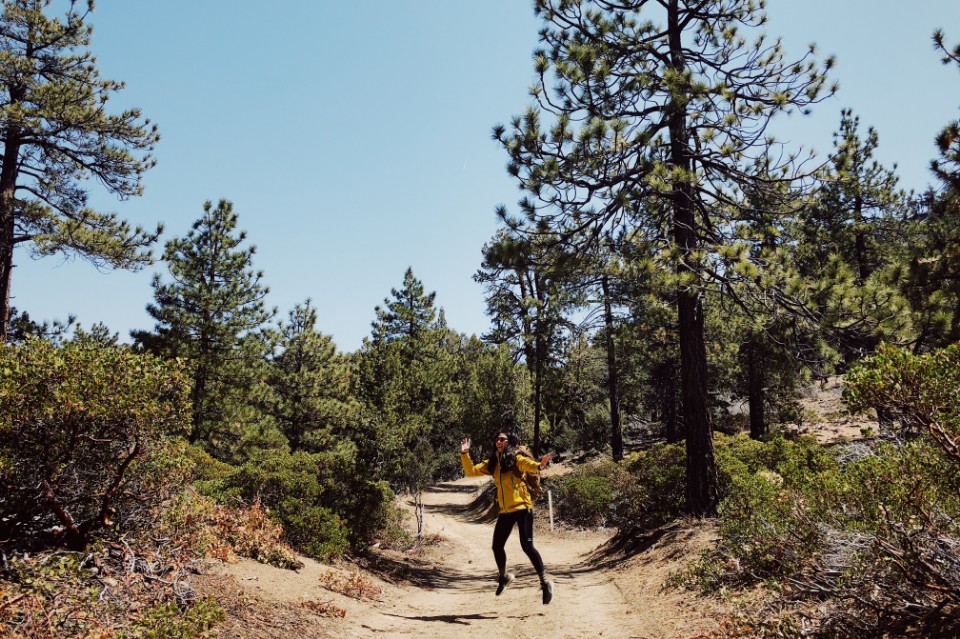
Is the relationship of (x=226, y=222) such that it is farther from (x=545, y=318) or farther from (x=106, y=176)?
(x=545, y=318)

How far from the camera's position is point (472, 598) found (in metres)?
8.29

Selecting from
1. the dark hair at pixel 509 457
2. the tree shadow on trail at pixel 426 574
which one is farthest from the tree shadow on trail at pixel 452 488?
the dark hair at pixel 509 457

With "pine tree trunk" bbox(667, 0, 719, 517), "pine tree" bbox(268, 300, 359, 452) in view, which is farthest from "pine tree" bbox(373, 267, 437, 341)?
"pine tree trunk" bbox(667, 0, 719, 517)

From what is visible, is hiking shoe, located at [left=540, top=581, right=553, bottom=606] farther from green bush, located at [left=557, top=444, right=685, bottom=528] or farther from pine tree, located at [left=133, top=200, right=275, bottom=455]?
pine tree, located at [left=133, top=200, right=275, bottom=455]

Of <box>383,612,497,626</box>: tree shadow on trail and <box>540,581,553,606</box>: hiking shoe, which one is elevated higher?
<box>540,581,553,606</box>: hiking shoe

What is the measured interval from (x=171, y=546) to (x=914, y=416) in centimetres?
608

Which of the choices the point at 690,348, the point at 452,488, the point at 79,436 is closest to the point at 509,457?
the point at 79,436

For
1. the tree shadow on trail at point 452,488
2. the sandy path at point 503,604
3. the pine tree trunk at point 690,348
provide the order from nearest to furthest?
the sandy path at point 503,604, the pine tree trunk at point 690,348, the tree shadow on trail at point 452,488

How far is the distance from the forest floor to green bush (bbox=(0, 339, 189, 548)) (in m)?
1.29

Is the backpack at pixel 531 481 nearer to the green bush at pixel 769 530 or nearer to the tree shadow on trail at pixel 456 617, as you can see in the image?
the tree shadow on trail at pixel 456 617

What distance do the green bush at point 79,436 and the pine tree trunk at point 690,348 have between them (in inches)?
303

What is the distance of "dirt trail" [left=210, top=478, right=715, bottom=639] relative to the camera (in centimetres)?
564

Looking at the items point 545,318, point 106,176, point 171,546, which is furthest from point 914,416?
point 106,176

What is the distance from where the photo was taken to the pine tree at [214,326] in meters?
18.7
